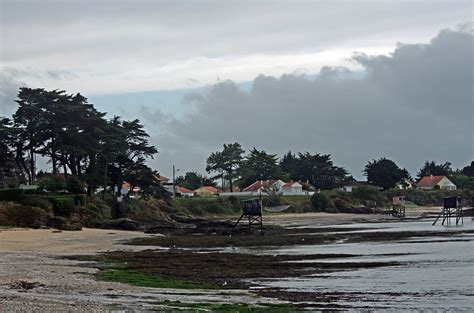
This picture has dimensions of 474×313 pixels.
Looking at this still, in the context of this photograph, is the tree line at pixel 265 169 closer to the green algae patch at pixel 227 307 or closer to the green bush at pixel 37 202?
the green bush at pixel 37 202

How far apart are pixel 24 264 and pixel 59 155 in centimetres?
4801

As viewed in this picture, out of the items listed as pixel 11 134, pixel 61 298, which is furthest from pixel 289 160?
pixel 61 298

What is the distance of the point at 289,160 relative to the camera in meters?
165

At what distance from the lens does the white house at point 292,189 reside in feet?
410

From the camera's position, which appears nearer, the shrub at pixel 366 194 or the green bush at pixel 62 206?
the green bush at pixel 62 206

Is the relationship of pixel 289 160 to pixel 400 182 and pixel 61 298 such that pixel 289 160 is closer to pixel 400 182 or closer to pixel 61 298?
pixel 400 182

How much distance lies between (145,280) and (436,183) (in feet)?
439

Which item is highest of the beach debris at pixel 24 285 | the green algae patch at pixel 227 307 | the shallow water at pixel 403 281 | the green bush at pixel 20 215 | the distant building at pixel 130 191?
the distant building at pixel 130 191

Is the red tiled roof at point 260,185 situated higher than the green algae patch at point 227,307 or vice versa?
the red tiled roof at point 260,185

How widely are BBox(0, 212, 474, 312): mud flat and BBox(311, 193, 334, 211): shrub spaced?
6059 cm

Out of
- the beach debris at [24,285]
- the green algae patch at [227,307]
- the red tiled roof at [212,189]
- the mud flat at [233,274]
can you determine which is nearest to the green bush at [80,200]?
the mud flat at [233,274]

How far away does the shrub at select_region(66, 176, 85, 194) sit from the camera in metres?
68.8

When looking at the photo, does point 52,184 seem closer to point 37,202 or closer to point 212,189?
point 37,202

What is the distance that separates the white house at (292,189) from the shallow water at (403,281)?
277 feet
